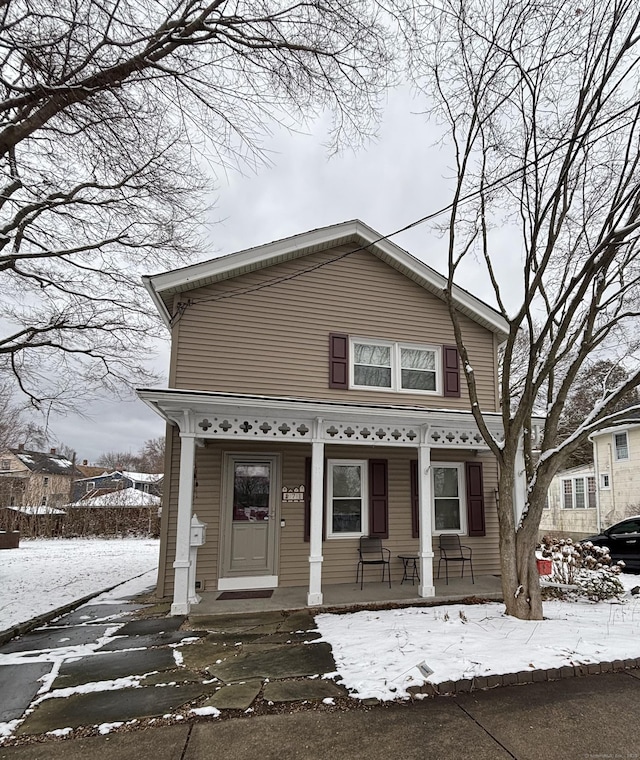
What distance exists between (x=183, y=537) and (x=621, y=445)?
1788 cm

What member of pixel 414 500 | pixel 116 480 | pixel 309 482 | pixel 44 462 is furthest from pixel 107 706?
pixel 44 462

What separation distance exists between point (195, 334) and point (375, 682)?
5.71 meters

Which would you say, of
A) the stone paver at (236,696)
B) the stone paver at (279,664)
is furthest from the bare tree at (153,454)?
the stone paver at (236,696)

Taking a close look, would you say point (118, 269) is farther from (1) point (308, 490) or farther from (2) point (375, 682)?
(2) point (375, 682)

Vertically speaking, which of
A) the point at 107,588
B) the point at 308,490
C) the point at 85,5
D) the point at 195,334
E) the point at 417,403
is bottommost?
the point at 107,588

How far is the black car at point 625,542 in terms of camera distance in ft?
32.3

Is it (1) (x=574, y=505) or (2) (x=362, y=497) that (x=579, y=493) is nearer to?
(1) (x=574, y=505)

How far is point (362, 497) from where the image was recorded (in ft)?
27.0

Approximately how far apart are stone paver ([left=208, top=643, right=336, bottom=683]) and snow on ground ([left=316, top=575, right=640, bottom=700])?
0.16 m

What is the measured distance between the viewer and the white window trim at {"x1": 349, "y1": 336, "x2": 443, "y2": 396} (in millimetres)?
8492

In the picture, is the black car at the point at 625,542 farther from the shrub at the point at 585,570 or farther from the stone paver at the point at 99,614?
the stone paver at the point at 99,614

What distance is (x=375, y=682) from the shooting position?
390 cm

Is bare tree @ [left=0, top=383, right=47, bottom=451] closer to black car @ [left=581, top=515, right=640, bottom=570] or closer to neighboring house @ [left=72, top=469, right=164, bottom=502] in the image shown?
neighboring house @ [left=72, top=469, right=164, bottom=502]

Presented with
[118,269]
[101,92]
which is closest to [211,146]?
[101,92]
